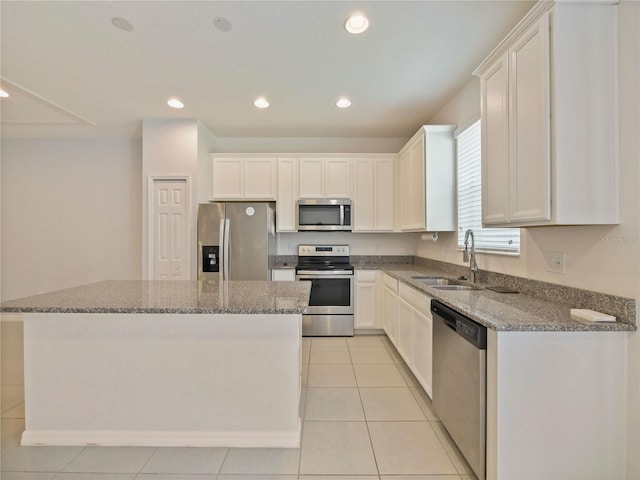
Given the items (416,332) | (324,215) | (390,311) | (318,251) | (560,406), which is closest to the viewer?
(560,406)

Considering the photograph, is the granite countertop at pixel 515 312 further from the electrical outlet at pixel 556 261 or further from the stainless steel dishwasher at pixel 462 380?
the electrical outlet at pixel 556 261

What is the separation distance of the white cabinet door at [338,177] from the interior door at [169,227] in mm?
1853

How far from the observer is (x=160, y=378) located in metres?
1.81

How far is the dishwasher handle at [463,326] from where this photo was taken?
1.44 m

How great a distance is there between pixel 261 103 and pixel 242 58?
2.61ft

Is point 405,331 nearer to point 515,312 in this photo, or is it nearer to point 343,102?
point 515,312

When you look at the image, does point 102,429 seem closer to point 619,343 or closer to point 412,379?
point 412,379

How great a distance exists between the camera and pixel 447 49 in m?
2.26

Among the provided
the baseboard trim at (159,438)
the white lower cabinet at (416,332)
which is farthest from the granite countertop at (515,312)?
the baseboard trim at (159,438)

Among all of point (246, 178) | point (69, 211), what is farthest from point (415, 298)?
point (69, 211)

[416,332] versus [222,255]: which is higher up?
[222,255]

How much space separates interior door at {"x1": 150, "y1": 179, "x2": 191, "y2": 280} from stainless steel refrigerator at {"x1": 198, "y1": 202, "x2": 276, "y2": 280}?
1.03 feet

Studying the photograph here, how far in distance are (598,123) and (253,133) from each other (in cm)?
370

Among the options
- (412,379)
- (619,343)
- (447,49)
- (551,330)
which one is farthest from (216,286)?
(447,49)
